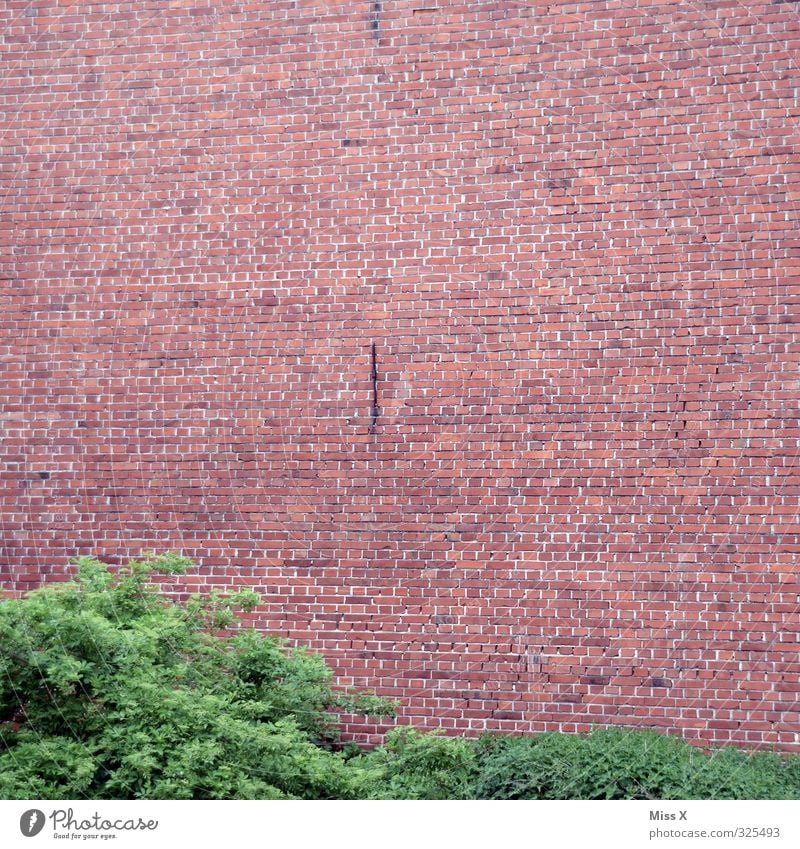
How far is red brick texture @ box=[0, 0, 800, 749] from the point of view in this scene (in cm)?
709

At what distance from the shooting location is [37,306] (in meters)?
8.15

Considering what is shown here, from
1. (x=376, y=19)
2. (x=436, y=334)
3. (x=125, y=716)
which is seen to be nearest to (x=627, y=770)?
(x=125, y=716)

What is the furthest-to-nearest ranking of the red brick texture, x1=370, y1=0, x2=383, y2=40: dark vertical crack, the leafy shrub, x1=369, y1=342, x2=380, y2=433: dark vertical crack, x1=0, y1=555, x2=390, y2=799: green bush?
x1=370, y1=0, x2=383, y2=40: dark vertical crack
x1=369, y1=342, x2=380, y2=433: dark vertical crack
the red brick texture
the leafy shrub
x1=0, y1=555, x2=390, y2=799: green bush

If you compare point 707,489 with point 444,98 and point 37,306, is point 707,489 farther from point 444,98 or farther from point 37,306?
point 37,306

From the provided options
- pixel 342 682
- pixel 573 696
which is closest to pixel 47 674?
pixel 342 682

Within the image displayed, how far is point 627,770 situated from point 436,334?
10.8ft

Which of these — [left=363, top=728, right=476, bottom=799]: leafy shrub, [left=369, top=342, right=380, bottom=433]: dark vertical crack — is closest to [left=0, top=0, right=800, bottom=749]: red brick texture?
[left=369, top=342, right=380, bottom=433]: dark vertical crack

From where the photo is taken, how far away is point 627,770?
643 centimetres
